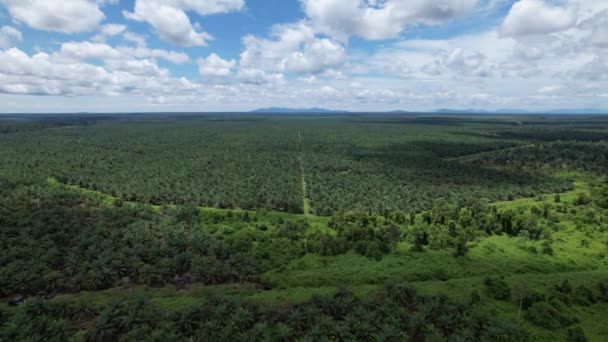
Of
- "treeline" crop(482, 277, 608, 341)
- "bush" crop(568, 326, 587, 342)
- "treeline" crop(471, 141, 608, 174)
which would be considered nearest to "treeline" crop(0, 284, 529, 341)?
"bush" crop(568, 326, 587, 342)

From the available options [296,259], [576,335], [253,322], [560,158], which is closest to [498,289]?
[576,335]

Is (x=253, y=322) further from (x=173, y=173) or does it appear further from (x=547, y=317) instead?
(x=173, y=173)

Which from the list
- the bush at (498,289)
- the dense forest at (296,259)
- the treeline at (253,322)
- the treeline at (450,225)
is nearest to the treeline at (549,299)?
the bush at (498,289)

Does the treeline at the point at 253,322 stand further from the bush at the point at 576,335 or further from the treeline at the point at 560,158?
the treeline at the point at 560,158

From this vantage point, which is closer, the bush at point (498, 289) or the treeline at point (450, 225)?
the bush at point (498, 289)

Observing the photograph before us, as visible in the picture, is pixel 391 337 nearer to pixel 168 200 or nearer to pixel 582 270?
pixel 582 270

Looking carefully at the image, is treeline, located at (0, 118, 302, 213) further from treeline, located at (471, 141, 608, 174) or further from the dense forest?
treeline, located at (471, 141, 608, 174)
